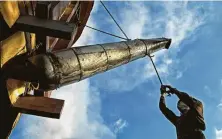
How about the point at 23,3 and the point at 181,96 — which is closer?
the point at 23,3

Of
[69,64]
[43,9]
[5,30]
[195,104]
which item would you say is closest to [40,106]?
[69,64]

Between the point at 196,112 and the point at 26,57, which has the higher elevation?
the point at 26,57

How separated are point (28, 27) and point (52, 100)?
196 cm

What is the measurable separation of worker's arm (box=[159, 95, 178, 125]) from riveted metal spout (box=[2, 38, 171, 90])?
1.34 metres

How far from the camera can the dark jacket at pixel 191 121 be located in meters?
5.59

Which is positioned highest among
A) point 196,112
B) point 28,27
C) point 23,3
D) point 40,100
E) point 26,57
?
point 23,3

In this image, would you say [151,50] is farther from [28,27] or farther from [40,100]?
[28,27]

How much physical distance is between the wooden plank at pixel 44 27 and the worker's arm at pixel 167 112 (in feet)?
8.69

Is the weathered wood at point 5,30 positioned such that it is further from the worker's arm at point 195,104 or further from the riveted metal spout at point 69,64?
the worker's arm at point 195,104

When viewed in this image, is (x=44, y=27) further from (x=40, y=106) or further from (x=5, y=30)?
(x=40, y=106)

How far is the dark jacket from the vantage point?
5.59 meters

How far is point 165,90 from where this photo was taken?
267 inches

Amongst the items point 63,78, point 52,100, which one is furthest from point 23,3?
point 52,100

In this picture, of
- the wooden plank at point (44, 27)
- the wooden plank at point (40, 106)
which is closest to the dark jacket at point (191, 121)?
the wooden plank at point (40, 106)
